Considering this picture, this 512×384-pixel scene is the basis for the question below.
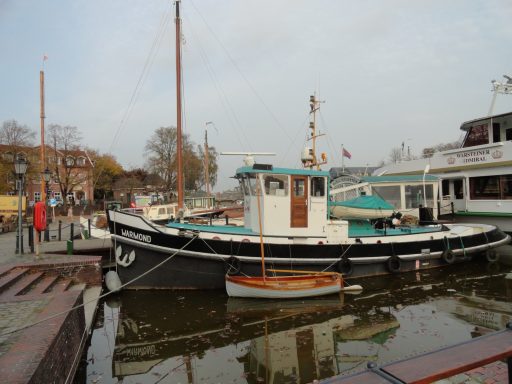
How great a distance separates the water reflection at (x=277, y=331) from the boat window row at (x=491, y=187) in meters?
6.44

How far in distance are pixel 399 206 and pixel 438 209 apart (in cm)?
228

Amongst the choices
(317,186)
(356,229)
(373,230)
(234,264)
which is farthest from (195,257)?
(373,230)

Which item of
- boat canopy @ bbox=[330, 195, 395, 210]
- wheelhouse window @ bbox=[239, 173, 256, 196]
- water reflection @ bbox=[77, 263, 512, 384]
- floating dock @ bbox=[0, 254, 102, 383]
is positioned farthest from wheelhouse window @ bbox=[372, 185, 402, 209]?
floating dock @ bbox=[0, 254, 102, 383]

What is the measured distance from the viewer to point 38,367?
385 centimetres

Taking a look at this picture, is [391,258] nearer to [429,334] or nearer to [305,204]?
[305,204]

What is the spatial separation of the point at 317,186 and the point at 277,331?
5040mm

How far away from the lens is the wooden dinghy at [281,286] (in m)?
9.49

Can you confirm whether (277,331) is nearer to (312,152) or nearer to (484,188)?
(312,152)

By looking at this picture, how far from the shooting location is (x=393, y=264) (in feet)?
39.7

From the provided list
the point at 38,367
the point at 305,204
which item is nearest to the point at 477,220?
the point at 305,204

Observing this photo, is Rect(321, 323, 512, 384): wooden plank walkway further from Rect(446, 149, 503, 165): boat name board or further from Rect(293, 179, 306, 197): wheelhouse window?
Rect(446, 149, 503, 165): boat name board

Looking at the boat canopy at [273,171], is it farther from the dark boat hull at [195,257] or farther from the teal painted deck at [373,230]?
the teal painted deck at [373,230]

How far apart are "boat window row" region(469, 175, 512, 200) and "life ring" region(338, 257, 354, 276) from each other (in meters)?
9.66

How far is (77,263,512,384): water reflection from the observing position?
20.3 ft
